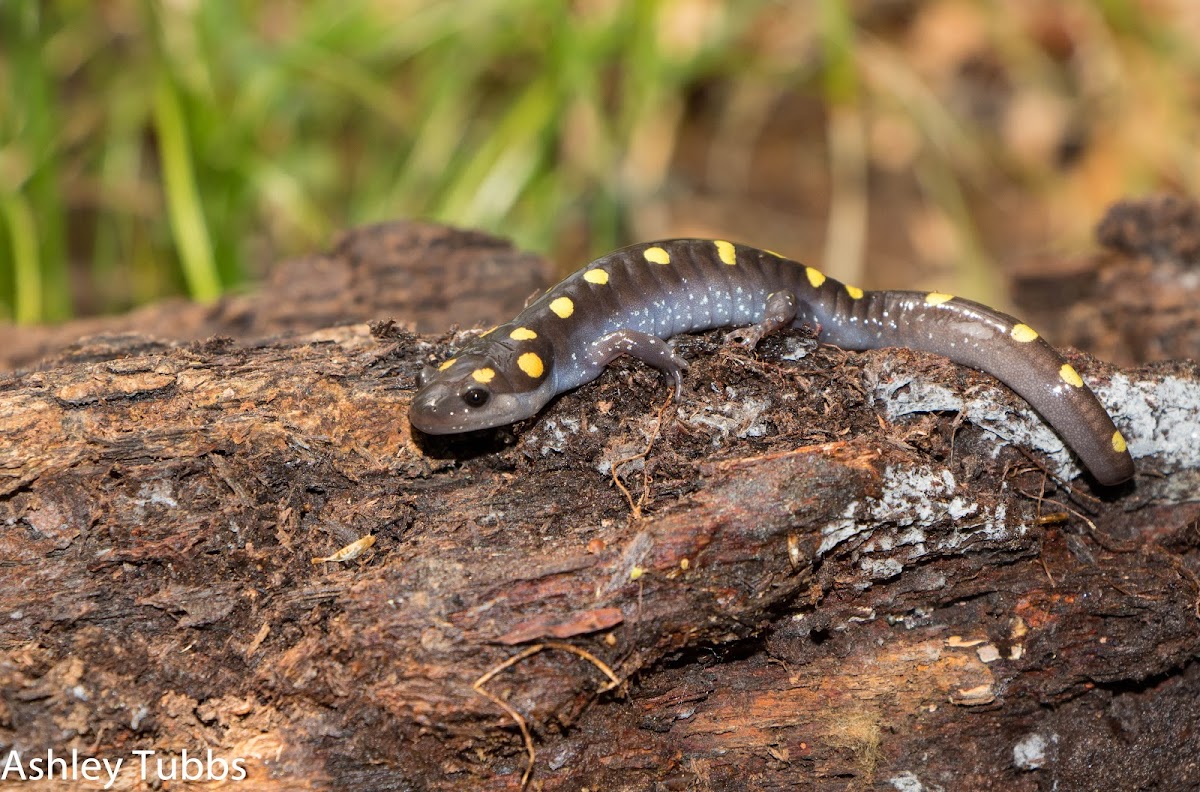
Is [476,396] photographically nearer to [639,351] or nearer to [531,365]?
[531,365]

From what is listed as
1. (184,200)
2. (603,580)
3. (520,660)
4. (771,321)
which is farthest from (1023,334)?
(184,200)

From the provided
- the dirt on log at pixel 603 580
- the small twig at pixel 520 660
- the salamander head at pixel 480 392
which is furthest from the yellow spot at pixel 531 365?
the small twig at pixel 520 660

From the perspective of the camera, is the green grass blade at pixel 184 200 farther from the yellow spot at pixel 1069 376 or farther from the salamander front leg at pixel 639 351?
the yellow spot at pixel 1069 376

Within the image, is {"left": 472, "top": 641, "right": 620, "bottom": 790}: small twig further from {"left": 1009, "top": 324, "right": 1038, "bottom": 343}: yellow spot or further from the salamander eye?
{"left": 1009, "top": 324, "right": 1038, "bottom": 343}: yellow spot

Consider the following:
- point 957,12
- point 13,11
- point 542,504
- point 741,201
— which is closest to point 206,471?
point 542,504

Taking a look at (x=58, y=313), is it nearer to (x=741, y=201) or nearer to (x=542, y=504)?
(x=542, y=504)

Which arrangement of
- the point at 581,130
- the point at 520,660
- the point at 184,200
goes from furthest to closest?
the point at 581,130, the point at 184,200, the point at 520,660
